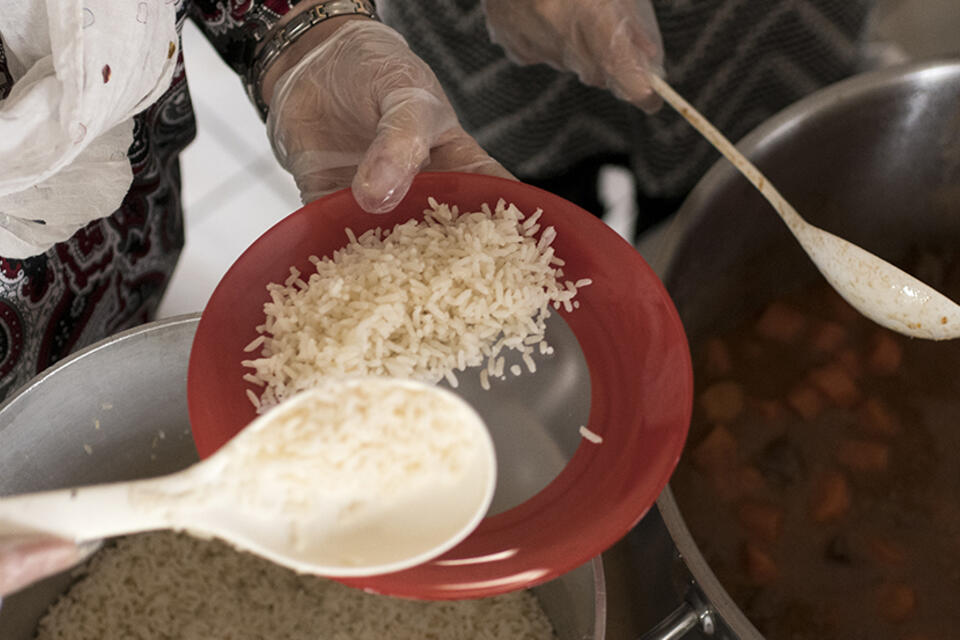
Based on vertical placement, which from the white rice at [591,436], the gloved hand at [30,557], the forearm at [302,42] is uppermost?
the forearm at [302,42]

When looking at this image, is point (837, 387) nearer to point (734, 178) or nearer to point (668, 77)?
point (734, 178)

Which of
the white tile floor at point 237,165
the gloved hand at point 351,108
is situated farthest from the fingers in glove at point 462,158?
the white tile floor at point 237,165

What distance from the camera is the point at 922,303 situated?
0.72 m

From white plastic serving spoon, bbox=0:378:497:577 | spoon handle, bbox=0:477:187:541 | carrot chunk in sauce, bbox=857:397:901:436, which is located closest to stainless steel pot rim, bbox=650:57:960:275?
carrot chunk in sauce, bbox=857:397:901:436

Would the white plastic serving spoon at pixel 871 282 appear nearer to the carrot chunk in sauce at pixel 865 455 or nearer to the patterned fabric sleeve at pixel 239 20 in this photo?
the carrot chunk in sauce at pixel 865 455

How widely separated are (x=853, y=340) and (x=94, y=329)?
882mm

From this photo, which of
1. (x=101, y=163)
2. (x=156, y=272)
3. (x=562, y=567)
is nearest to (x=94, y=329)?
(x=156, y=272)

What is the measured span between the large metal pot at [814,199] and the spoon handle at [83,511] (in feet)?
1.44

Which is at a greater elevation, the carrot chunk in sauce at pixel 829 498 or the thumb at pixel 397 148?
the thumb at pixel 397 148

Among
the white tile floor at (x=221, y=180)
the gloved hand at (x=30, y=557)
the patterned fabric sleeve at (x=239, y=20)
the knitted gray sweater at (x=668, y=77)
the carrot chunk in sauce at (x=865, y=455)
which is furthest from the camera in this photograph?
the white tile floor at (x=221, y=180)

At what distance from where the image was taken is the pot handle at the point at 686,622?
629 mm

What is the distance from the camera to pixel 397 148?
0.65 m

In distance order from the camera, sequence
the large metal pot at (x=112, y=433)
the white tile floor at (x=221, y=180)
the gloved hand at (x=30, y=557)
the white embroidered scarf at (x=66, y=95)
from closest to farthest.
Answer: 1. the gloved hand at (x=30, y=557)
2. the white embroidered scarf at (x=66, y=95)
3. the large metal pot at (x=112, y=433)
4. the white tile floor at (x=221, y=180)

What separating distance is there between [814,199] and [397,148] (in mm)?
605
